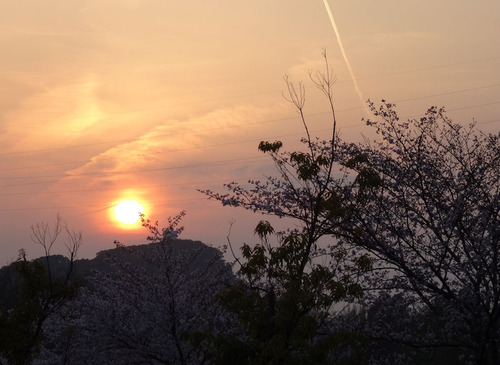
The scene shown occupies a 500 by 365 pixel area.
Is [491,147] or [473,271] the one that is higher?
[491,147]

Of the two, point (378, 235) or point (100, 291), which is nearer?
point (378, 235)

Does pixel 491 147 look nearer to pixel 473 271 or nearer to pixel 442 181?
pixel 442 181

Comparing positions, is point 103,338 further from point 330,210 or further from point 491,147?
point 491,147

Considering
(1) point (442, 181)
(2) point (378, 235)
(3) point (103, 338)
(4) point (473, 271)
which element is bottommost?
(3) point (103, 338)

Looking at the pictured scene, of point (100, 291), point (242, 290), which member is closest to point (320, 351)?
point (242, 290)

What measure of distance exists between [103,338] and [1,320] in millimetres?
3143

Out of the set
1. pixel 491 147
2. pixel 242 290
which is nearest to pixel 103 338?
pixel 242 290

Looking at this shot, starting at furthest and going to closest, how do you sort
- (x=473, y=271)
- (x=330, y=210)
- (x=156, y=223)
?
(x=156, y=223), (x=473, y=271), (x=330, y=210)

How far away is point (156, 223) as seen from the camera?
24312 millimetres

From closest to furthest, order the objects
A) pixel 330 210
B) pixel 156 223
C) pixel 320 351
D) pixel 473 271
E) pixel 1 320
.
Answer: pixel 320 351, pixel 330 210, pixel 473 271, pixel 1 320, pixel 156 223

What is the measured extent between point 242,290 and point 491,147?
791 cm

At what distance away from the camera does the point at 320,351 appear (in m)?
14.4

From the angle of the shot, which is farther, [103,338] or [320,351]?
[103,338]

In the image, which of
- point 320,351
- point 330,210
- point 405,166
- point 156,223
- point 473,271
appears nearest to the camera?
point 320,351
